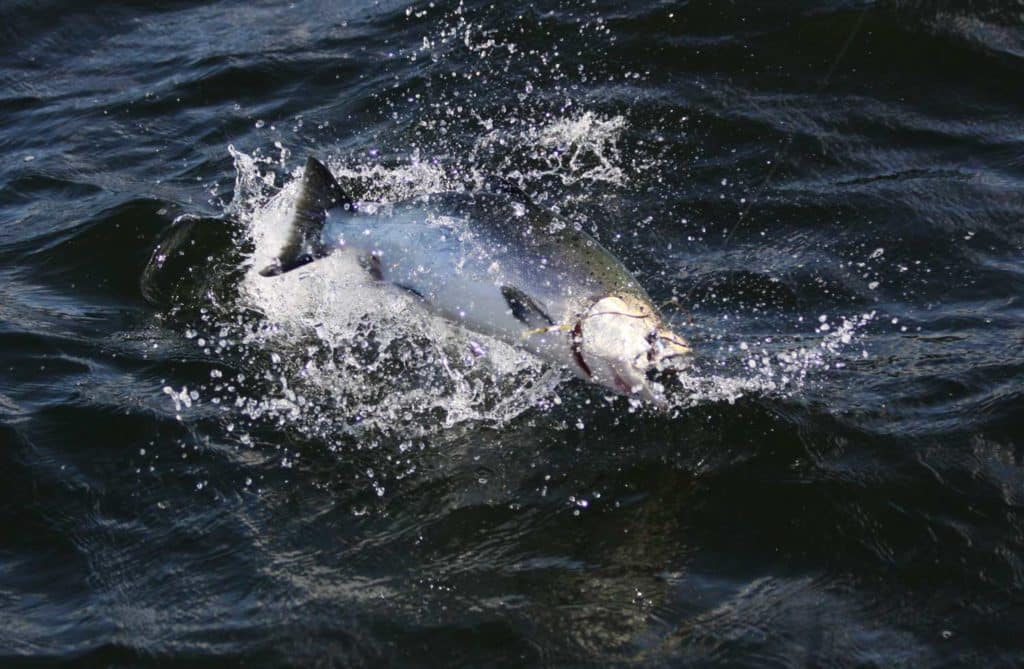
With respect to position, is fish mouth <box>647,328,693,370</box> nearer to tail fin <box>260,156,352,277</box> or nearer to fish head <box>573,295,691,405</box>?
fish head <box>573,295,691,405</box>

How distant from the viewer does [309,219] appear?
17.4 feet

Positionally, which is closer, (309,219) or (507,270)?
(507,270)

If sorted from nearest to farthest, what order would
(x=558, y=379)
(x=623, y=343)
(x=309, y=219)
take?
(x=623, y=343) < (x=558, y=379) < (x=309, y=219)

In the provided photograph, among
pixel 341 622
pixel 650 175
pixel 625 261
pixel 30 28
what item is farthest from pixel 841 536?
pixel 30 28

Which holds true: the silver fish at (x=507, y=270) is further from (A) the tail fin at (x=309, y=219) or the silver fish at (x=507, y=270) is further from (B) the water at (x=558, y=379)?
(B) the water at (x=558, y=379)

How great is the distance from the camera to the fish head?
169 inches

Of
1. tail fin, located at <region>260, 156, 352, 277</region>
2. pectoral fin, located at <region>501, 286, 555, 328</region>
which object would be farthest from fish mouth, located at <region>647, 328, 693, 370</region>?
tail fin, located at <region>260, 156, 352, 277</region>

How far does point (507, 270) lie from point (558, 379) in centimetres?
78

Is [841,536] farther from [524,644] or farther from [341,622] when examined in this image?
[341,622]

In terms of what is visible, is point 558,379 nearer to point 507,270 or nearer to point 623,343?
point 507,270

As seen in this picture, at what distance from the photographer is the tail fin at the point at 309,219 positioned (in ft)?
17.1

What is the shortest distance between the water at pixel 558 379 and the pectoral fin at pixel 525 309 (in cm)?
65

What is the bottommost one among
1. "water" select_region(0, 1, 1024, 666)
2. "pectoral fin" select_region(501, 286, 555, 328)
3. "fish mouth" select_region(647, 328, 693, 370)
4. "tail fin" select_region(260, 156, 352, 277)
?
"water" select_region(0, 1, 1024, 666)

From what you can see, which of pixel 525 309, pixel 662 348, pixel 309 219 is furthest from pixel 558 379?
pixel 309 219
